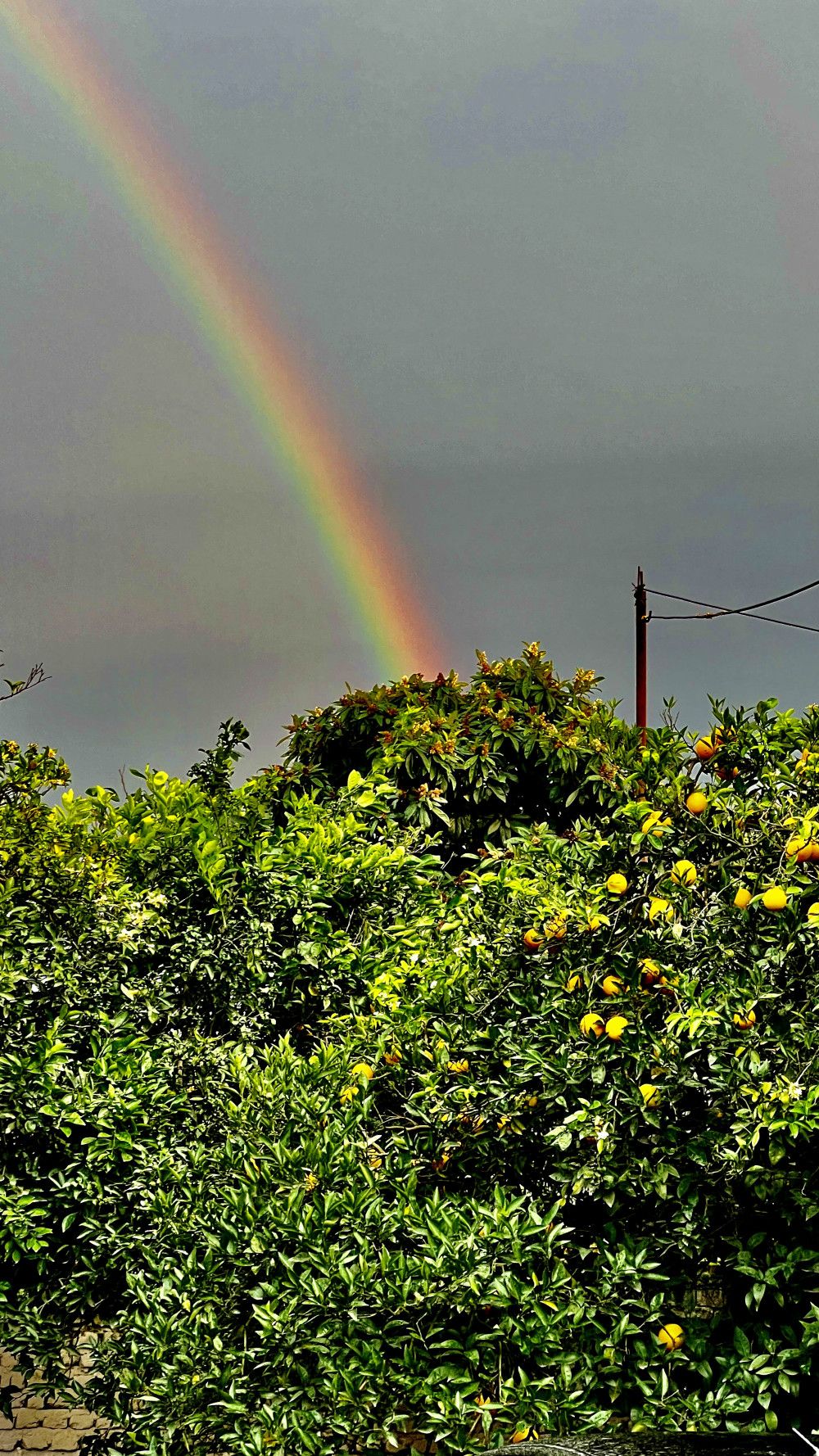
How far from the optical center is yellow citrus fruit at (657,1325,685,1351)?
361 cm

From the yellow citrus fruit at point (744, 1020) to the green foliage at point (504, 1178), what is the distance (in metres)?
0.01

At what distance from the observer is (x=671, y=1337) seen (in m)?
3.61

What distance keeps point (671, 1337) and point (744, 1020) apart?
1.01 metres

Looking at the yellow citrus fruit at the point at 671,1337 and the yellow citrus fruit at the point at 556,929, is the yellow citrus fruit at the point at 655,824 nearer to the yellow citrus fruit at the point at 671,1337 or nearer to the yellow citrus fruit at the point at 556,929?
the yellow citrus fruit at the point at 556,929

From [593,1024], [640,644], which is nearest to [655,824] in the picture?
[593,1024]

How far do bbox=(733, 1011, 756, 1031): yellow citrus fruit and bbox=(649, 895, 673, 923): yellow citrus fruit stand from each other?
1.23 feet

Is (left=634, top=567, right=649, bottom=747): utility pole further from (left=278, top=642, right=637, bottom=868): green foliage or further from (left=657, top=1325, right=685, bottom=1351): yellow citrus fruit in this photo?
(left=657, top=1325, right=685, bottom=1351): yellow citrus fruit

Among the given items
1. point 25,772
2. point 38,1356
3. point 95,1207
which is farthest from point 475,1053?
point 25,772

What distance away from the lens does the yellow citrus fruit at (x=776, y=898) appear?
137 inches

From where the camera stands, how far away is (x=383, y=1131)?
4293 millimetres

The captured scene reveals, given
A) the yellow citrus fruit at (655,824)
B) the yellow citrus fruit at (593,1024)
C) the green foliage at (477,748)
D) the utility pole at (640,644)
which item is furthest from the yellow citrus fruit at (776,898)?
the utility pole at (640,644)

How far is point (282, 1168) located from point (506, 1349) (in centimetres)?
89

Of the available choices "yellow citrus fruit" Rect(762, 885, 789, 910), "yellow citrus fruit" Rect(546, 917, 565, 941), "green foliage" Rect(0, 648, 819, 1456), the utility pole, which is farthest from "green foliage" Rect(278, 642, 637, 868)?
the utility pole

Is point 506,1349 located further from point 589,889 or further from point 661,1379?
point 589,889
